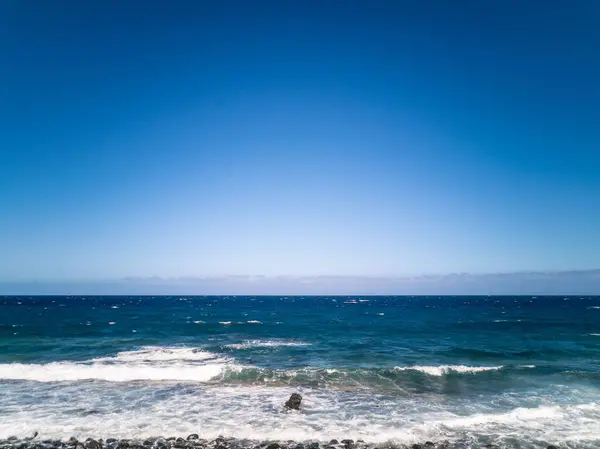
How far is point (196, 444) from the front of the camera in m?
12.5

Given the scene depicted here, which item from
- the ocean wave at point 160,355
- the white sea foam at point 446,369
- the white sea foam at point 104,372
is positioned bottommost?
the ocean wave at point 160,355

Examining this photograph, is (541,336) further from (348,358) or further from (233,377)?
(233,377)

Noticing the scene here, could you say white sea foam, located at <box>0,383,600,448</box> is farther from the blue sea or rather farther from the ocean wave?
the ocean wave

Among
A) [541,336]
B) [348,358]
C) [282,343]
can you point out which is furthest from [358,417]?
Answer: [541,336]

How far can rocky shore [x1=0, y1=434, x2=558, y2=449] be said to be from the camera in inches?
481

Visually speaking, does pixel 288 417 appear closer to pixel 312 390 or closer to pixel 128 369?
pixel 312 390

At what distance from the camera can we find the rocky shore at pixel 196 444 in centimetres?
1222

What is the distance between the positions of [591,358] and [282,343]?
2540 centimetres

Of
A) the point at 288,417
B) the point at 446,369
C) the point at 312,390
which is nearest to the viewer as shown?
the point at 288,417

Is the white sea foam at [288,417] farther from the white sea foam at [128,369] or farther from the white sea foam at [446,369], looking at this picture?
the white sea foam at [446,369]

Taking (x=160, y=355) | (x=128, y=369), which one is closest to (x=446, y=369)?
(x=128, y=369)

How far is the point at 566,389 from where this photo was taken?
20.0 m

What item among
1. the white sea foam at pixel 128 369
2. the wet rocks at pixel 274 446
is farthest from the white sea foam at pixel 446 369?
the wet rocks at pixel 274 446

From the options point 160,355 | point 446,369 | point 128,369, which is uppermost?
point 128,369
